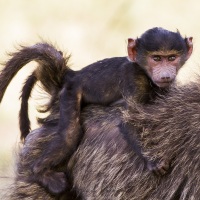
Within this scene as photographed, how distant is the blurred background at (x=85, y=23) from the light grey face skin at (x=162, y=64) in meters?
9.39

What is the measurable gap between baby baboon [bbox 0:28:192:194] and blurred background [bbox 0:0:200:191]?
8.56 meters

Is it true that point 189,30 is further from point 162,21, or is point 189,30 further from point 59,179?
point 59,179

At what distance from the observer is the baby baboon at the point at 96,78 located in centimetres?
765

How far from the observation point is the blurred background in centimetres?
1780

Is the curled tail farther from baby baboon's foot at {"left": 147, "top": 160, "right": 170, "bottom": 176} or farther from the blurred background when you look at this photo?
the blurred background

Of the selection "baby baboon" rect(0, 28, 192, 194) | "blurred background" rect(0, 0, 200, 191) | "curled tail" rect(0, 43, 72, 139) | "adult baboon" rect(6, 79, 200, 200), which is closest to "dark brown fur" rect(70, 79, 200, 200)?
"adult baboon" rect(6, 79, 200, 200)

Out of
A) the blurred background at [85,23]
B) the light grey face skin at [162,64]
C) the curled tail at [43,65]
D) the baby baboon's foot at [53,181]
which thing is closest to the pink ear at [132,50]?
the light grey face skin at [162,64]

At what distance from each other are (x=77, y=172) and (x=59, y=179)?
17cm

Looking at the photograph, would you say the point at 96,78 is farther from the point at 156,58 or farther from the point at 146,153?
the point at 146,153

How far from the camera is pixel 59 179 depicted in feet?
26.4

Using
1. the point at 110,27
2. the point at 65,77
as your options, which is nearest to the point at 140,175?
the point at 65,77

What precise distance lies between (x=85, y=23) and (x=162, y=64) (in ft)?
38.8

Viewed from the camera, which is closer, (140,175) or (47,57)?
(140,175)

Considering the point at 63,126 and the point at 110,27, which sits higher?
the point at 110,27
